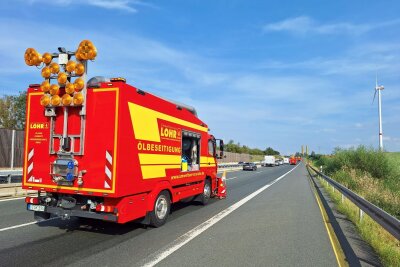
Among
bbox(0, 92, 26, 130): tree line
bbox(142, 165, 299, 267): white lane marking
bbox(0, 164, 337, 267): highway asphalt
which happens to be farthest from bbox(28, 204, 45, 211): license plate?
bbox(0, 92, 26, 130): tree line

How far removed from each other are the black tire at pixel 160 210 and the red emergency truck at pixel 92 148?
0.12 feet

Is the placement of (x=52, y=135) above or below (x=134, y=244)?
above

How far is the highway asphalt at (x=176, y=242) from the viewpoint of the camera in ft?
20.7

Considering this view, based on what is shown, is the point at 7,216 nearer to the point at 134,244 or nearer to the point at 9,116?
the point at 134,244

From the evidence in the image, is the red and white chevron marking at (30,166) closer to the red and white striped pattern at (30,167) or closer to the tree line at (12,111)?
the red and white striped pattern at (30,167)

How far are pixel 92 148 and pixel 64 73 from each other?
5.56 feet

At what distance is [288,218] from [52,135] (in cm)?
691

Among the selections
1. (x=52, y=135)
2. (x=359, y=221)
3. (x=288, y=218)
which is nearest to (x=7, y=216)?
(x=52, y=135)

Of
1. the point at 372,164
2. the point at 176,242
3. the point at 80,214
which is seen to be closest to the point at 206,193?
the point at 176,242

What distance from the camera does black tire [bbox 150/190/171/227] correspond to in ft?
29.2

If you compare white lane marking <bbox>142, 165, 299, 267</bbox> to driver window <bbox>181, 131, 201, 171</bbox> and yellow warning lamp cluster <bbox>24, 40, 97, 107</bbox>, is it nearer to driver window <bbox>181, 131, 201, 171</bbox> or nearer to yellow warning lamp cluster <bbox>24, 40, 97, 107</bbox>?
driver window <bbox>181, 131, 201, 171</bbox>

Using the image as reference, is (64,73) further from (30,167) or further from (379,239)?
(379,239)

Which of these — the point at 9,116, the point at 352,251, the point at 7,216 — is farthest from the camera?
the point at 9,116

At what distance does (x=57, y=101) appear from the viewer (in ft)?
25.4
